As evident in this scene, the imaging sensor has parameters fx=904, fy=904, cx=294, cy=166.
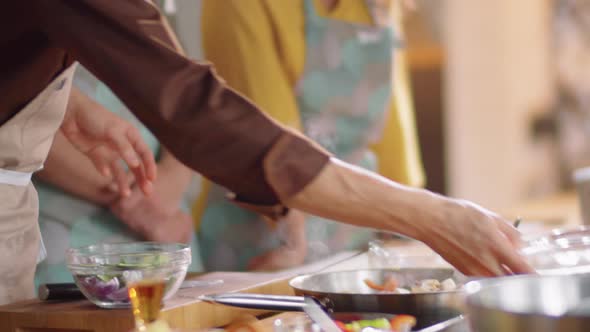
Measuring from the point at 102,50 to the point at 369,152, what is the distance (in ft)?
5.07

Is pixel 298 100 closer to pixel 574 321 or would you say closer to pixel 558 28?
pixel 574 321

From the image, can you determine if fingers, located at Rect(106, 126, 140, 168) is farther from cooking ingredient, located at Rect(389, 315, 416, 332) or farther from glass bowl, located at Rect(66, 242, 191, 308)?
cooking ingredient, located at Rect(389, 315, 416, 332)

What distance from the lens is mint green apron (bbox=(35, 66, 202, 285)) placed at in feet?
5.68

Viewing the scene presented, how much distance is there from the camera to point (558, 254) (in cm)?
115

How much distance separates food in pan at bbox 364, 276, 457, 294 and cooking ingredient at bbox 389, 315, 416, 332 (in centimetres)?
14

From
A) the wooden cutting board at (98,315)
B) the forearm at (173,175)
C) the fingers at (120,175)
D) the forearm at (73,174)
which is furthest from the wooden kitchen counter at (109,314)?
the forearm at (173,175)

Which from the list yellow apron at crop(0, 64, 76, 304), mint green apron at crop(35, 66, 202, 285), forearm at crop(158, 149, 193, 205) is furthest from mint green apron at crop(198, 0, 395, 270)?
yellow apron at crop(0, 64, 76, 304)

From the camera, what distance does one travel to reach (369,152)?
99.2 inches

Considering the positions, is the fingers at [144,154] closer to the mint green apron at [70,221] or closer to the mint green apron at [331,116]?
the mint green apron at [70,221]

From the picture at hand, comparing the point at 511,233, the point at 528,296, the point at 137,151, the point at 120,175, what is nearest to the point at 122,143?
the point at 137,151

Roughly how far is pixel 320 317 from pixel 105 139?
63cm

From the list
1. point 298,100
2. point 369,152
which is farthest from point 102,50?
point 369,152

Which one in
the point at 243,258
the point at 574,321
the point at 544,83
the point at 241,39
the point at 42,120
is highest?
the point at 544,83

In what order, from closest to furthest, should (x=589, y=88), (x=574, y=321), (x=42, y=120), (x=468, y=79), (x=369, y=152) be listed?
(x=574, y=321) → (x=42, y=120) → (x=369, y=152) → (x=468, y=79) → (x=589, y=88)
